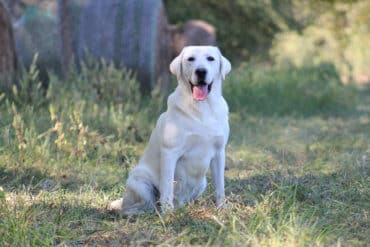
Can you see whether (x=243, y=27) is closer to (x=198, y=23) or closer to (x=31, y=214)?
(x=198, y=23)

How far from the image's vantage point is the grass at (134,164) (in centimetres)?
357

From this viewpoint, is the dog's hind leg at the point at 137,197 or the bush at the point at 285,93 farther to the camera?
the bush at the point at 285,93

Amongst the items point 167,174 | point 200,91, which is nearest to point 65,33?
point 200,91

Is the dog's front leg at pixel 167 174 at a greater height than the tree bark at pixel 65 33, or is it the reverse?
the tree bark at pixel 65 33

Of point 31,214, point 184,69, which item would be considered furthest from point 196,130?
point 31,214

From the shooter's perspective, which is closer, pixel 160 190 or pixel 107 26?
pixel 160 190

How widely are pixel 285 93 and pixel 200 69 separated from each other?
211 inches

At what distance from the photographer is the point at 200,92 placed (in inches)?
164

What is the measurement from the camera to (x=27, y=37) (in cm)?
832

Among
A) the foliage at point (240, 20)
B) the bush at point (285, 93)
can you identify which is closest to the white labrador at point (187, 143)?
the bush at point (285, 93)

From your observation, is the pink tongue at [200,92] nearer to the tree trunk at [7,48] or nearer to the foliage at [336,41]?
the tree trunk at [7,48]

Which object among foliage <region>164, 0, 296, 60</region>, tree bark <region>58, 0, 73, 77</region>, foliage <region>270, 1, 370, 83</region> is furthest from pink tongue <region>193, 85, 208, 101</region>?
foliage <region>164, 0, 296, 60</region>

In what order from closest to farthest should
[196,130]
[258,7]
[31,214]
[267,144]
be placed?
[31,214] → [196,130] → [267,144] → [258,7]

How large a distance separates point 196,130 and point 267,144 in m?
2.77
